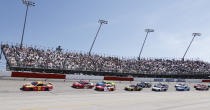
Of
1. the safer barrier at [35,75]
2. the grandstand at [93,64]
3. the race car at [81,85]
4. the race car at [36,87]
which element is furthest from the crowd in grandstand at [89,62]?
the race car at [36,87]

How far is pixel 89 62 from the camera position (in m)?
49.2

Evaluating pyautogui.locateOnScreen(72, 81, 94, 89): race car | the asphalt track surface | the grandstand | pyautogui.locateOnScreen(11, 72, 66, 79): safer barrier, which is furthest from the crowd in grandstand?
pyautogui.locateOnScreen(72, 81, 94, 89): race car

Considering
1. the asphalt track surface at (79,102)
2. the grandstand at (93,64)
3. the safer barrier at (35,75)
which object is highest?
the grandstand at (93,64)

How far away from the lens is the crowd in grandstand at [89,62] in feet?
128

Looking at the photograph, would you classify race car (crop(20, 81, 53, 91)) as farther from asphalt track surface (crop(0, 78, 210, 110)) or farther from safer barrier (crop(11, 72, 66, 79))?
safer barrier (crop(11, 72, 66, 79))

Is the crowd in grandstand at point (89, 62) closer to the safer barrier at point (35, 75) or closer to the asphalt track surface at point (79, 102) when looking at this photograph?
the safer barrier at point (35, 75)

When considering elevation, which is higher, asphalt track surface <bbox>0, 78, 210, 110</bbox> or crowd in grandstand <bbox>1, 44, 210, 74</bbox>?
crowd in grandstand <bbox>1, 44, 210, 74</bbox>

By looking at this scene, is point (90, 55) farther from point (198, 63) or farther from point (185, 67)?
point (198, 63)

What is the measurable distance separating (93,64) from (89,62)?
3.31ft

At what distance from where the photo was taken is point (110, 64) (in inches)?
2092

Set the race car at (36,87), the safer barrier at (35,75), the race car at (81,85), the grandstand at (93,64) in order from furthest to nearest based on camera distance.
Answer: the grandstand at (93,64) < the safer barrier at (35,75) < the race car at (81,85) < the race car at (36,87)

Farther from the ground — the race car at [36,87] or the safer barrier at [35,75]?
the safer barrier at [35,75]

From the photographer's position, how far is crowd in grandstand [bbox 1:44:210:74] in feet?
128

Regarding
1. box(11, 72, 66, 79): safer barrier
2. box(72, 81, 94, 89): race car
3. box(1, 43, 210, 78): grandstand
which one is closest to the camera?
box(72, 81, 94, 89): race car
